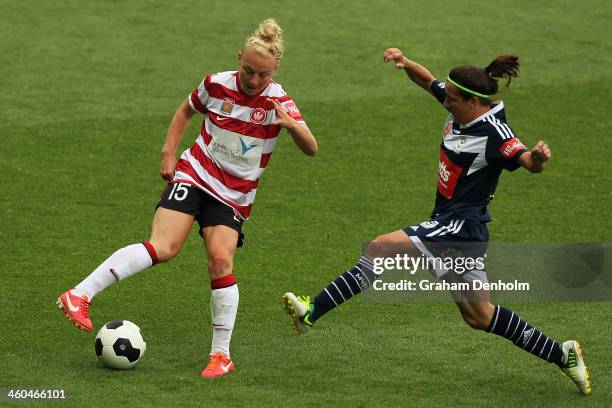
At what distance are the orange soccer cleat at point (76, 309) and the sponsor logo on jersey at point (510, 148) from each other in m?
2.53

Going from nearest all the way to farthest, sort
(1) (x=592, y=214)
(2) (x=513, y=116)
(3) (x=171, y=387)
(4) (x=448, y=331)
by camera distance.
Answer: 1. (3) (x=171, y=387)
2. (4) (x=448, y=331)
3. (1) (x=592, y=214)
4. (2) (x=513, y=116)

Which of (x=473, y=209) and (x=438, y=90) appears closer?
(x=473, y=209)

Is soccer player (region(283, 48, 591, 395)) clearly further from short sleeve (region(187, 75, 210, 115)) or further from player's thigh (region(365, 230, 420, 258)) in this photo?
short sleeve (region(187, 75, 210, 115))

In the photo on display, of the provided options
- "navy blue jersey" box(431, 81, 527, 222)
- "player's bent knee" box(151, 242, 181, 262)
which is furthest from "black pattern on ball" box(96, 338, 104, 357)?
"navy blue jersey" box(431, 81, 527, 222)

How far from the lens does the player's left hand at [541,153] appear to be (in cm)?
597

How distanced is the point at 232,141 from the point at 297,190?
13.5 ft

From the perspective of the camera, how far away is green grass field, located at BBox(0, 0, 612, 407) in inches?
265

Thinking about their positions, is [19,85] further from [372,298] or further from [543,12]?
[543,12]

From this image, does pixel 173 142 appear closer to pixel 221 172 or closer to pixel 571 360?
pixel 221 172

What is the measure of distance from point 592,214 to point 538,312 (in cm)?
244

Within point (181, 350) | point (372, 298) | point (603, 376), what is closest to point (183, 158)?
point (181, 350)

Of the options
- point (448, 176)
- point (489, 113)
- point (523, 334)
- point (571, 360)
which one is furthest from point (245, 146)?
point (571, 360)

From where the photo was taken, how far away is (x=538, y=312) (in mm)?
8258

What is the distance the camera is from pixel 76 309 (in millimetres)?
6371
